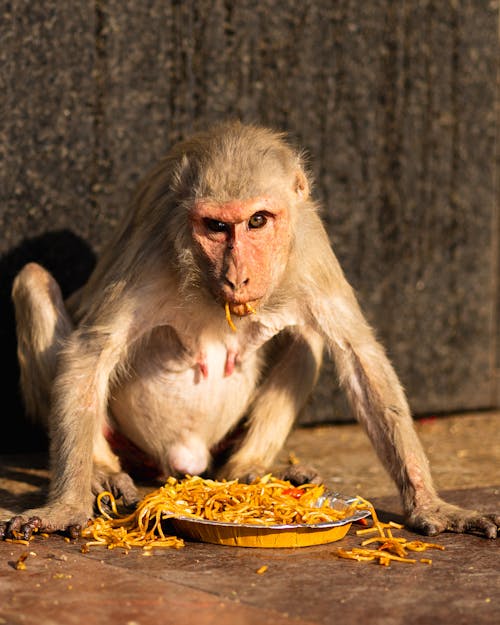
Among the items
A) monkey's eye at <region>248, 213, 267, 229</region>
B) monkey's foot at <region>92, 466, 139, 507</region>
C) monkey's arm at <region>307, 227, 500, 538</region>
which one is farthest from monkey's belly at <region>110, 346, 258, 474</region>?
monkey's eye at <region>248, 213, 267, 229</region>

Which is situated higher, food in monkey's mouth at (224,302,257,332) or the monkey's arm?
food in monkey's mouth at (224,302,257,332)

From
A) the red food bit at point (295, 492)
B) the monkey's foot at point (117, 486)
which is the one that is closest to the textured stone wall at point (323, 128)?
the monkey's foot at point (117, 486)

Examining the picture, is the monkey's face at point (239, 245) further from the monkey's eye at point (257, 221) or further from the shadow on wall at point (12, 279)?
the shadow on wall at point (12, 279)

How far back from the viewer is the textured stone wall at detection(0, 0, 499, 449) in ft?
20.1

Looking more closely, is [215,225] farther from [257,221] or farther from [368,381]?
[368,381]

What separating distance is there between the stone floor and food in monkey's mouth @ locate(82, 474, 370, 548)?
55 millimetres

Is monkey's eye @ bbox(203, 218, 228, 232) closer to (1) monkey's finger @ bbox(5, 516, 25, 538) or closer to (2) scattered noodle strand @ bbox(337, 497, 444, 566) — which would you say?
(2) scattered noodle strand @ bbox(337, 497, 444, 566)

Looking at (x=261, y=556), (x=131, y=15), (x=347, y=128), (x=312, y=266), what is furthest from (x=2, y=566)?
(x=347, y=128)

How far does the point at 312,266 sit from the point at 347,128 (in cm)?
229

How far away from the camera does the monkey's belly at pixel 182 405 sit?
17.3 ft

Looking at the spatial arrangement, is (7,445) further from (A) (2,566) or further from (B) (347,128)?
(B) (347,128)

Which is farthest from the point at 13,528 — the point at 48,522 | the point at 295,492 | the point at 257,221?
the point at 257,221

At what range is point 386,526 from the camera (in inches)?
185

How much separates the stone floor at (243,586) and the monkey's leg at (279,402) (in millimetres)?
646
